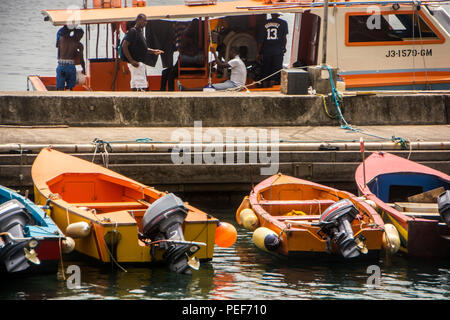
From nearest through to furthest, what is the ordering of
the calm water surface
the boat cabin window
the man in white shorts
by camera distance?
the calm water surface < the man in white shorts < the boat cabin window

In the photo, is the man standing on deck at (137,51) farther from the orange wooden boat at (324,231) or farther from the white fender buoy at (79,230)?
the white fender buoy at (79,230)

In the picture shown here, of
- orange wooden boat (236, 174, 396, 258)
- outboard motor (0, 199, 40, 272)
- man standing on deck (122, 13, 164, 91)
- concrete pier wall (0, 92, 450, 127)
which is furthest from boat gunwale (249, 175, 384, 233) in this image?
man standing on deck (122, 13, 164, 91)

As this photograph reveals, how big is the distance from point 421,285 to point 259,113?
4.84 m

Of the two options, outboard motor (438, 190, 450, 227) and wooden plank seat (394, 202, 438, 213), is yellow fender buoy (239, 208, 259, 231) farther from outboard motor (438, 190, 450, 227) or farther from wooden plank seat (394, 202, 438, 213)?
outboard motor (438, 190, 450, 227)

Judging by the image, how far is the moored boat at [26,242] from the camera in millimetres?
7719

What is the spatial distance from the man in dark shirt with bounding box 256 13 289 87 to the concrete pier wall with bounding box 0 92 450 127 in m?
2.08

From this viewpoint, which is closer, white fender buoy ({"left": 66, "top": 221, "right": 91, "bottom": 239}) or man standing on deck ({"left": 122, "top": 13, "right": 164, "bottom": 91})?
white fender buoy ({"left": 66, "top": 221, "right": 91, "bottom": 239})

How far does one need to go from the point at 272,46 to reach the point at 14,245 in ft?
27.2

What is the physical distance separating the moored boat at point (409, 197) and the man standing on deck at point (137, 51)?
15.5ft

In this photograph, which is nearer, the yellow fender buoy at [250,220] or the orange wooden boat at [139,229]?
the orange wooden boat at [139,229]

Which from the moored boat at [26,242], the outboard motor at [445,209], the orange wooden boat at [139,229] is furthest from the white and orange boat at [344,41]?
the moored boat at [26,242]

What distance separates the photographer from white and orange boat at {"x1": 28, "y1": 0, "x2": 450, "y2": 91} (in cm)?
1488

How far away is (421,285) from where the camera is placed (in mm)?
8562

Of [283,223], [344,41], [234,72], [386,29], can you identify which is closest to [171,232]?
[283,223]
